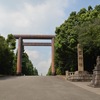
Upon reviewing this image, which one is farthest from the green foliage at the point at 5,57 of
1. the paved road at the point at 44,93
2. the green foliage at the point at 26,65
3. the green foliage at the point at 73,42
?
the paved road at the point at 44,93

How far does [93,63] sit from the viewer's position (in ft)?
118


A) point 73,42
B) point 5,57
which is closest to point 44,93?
point 73,42

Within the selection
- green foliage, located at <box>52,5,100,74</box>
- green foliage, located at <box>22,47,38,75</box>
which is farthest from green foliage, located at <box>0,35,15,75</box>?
green foliage, located at <box>22,47,38,75</box>

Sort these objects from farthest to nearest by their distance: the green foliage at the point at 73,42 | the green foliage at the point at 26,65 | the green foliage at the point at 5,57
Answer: the green foliage at the point at 26,65 → the green foliage at the point at 5,57 → the green foliage at the point at 73,42

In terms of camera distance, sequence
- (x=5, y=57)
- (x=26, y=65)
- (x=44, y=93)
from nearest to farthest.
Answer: (x=44, y=93)
(x=5, y=57)
(x=26, y=65)

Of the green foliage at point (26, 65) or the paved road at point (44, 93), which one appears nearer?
the paved road at point (44, 93)

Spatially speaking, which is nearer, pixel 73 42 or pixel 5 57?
pixel 73 42

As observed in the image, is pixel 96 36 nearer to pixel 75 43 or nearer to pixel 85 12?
pixel 75 43

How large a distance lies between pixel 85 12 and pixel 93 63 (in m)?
7.77

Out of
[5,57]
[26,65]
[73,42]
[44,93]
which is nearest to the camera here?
[44,93]

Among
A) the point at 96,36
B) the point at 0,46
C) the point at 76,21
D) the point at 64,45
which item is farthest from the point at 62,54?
the point at 96,36

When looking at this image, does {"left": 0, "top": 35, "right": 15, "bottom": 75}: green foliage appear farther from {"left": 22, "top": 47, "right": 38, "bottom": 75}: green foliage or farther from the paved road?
the paved road

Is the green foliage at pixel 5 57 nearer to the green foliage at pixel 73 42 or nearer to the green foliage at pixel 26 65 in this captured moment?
the green foliage at pixel 73 42

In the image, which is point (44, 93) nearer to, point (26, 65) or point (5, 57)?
point (5, 57)
